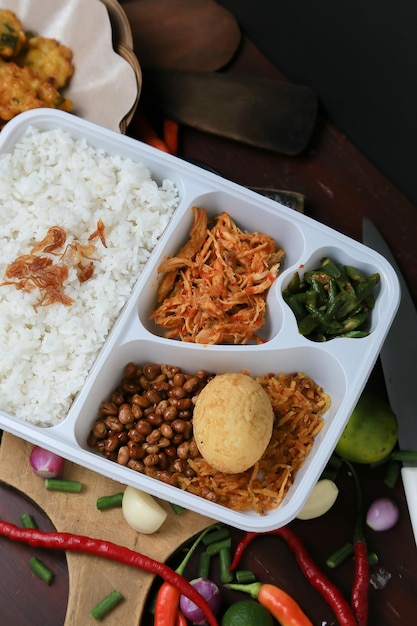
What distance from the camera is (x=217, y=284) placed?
2.83m

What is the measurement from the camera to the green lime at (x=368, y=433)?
290 centimetres

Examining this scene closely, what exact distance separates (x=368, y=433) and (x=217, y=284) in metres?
0.82

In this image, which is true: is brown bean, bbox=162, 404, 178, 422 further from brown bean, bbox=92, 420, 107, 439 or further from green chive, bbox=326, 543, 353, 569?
green chive, bbox=326, 543, 353, 569

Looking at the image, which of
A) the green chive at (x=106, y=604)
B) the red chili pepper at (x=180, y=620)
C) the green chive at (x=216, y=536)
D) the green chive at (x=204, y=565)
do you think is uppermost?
the green chive at (x=216, y=536)

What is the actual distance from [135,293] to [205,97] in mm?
1101

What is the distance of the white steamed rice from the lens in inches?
107

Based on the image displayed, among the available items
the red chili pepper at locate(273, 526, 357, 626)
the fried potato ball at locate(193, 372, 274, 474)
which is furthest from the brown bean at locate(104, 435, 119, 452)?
the red chili pepper at locate(273, 526, 357, 626)

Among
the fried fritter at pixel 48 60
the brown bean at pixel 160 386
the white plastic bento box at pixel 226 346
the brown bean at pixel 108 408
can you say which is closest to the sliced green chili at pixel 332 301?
the white plastic bento box at pixel 226 346

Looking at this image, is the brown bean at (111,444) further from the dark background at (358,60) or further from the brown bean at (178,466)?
the dark background at (358,60)

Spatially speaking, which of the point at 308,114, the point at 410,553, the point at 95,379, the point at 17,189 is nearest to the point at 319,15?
the point at 308,114

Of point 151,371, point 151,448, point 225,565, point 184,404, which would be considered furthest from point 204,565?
point 151,371

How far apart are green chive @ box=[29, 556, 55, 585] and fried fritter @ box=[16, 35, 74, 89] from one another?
1949 millimetres

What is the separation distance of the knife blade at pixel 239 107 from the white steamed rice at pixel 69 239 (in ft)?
1.83

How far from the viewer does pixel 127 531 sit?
2.91m
